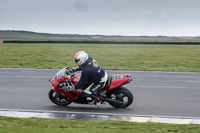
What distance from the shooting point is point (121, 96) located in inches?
326

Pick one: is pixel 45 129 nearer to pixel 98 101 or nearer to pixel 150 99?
pixel 98 101

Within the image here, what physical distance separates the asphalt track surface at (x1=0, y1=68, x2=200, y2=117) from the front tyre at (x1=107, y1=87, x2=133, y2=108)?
14cm

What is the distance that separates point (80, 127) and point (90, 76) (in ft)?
6.89

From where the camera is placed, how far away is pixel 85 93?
816 cm

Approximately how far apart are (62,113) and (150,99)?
299cm

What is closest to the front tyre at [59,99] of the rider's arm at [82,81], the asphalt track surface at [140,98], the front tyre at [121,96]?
the asphalt track surface at [140,98]

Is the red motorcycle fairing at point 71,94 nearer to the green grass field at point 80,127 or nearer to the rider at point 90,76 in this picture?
the rider at point 90,76

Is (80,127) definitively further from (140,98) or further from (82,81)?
(140,98)

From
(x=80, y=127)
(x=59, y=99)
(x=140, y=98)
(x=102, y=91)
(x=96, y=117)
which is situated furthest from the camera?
(x=140, y=98)

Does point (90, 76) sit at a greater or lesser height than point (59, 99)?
greater

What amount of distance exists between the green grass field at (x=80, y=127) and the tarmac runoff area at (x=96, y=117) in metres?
0.45

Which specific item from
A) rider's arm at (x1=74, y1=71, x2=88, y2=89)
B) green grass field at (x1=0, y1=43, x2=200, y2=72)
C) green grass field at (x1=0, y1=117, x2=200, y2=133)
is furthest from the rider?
green grass field at (x1=0, y1=43, x2=200, y2=72)

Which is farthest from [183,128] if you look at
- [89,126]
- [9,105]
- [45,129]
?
[9,105]

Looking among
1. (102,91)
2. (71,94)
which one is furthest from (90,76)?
(71,94)
